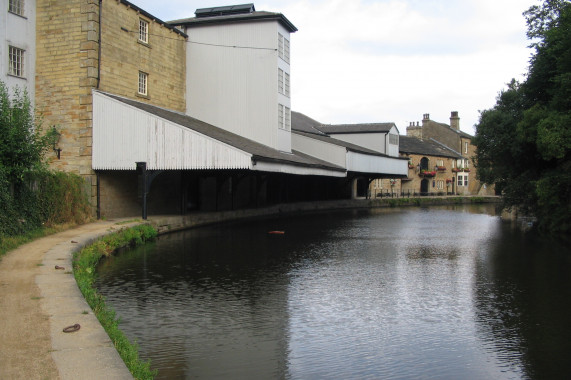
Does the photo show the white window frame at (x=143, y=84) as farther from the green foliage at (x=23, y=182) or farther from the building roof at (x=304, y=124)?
the building roof at (x=304, y=124)

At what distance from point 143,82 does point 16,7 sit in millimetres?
5218

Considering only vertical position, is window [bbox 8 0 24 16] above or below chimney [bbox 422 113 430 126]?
below

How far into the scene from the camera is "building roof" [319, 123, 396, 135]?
43.9 metres

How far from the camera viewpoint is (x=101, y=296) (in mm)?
8109

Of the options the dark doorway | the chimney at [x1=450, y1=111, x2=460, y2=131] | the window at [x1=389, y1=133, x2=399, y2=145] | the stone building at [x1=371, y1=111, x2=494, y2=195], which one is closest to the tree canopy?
the window at [x1=389, y1=133, x2=399, y2=145]

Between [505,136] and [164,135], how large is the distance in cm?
1389

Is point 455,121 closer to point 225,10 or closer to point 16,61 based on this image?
point 225,10

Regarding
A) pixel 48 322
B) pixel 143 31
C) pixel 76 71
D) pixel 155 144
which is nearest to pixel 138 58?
pixel 143 31

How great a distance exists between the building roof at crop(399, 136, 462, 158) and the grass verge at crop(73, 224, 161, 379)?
41516 millimetres

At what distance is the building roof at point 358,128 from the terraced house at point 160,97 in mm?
15396

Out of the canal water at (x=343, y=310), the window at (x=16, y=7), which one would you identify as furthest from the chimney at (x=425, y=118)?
the window at (x=16, y=7)

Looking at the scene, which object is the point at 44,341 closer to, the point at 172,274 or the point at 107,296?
the point at 107,296

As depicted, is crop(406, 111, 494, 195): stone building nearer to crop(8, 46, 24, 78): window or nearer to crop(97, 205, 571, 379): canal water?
crop(97, 205, 571, 379): canal water

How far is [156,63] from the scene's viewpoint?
76.2ft
